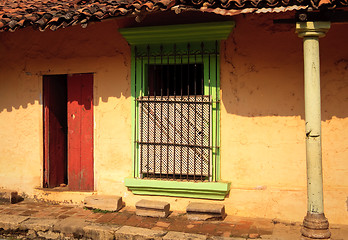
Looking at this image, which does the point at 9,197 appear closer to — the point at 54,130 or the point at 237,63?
the point at 54,130

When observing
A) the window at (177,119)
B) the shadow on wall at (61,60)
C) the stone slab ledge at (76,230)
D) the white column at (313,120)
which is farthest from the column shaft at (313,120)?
the shadow on wall at (61,60)

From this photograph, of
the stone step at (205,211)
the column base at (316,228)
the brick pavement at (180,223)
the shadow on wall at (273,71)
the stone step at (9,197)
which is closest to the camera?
the column base at (316,228)

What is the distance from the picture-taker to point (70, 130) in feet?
23.7

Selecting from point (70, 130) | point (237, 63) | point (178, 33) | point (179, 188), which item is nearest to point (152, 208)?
point (179, 188)

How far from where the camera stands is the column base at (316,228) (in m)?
4.57

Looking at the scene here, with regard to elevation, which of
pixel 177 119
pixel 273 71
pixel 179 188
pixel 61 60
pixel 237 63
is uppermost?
pixel 61 60

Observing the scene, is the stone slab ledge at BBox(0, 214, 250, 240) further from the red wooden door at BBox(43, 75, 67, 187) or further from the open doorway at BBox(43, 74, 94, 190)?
the red wooden door at BBox(43, 75, 67, 187)

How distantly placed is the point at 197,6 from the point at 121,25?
201cm

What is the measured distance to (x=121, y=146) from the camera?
21.9 feet

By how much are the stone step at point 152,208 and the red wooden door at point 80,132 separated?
1.28 metres

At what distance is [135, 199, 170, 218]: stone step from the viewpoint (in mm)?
5995

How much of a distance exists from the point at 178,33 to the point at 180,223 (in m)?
2.86

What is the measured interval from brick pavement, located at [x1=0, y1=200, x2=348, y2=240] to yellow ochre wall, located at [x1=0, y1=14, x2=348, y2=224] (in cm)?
23

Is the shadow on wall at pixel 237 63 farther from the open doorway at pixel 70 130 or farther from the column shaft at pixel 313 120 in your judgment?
the column shaft at pixel 313 120
